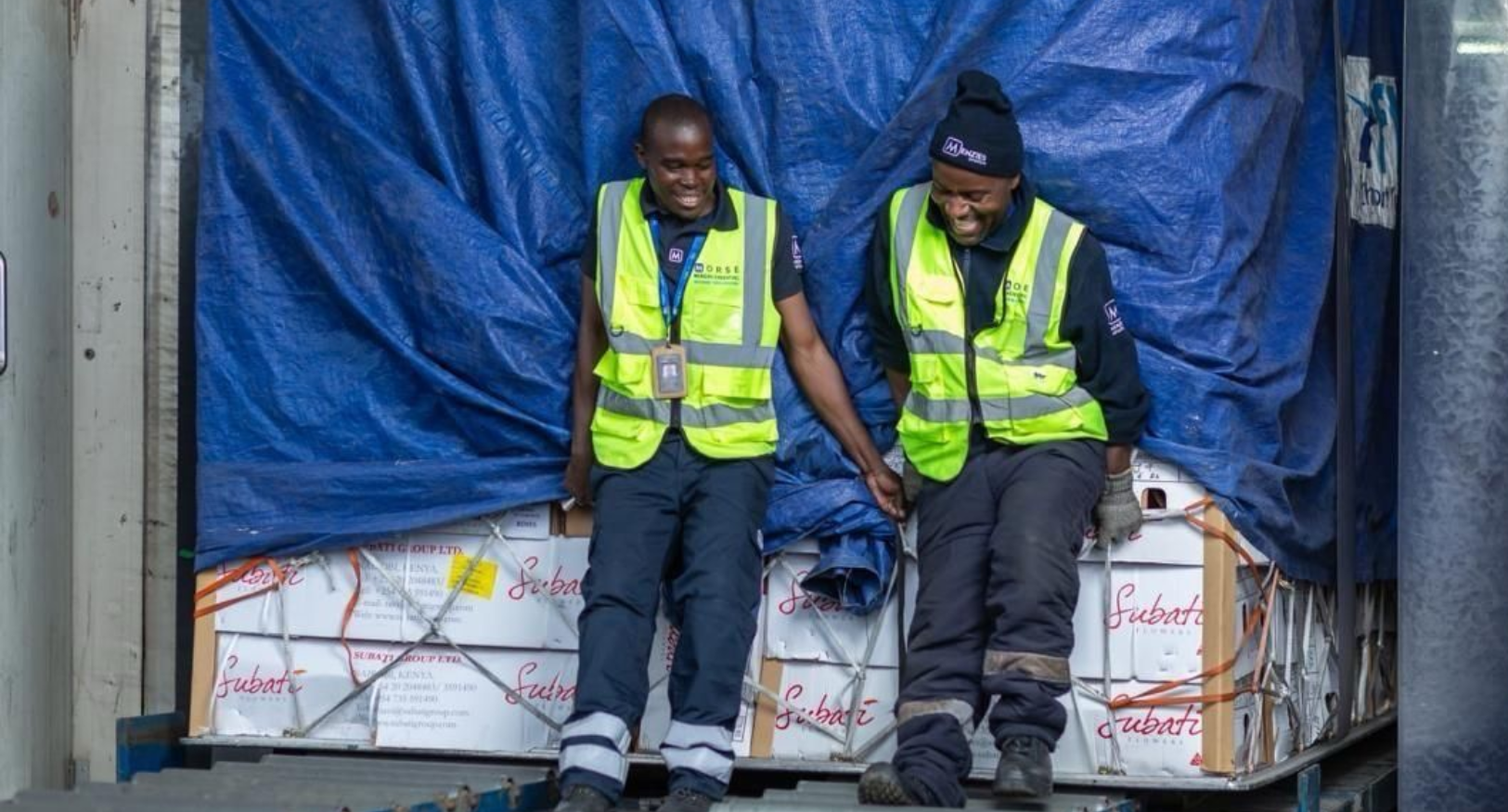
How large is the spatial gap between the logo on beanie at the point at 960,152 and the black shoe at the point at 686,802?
183 cm

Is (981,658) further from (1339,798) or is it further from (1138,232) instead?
(1339,798)

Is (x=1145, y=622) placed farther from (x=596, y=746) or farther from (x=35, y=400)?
(x=35, y=400)

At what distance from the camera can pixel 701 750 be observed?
20.4ft

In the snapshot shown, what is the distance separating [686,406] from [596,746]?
1.00 meters

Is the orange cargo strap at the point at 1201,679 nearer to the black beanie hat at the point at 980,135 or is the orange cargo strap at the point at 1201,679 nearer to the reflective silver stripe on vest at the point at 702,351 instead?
the black beanie hat at the point at 980,135

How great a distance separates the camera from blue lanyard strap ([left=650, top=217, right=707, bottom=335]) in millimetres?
6531

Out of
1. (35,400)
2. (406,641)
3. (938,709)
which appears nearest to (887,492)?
(938,709)

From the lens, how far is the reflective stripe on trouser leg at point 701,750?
6.20 m

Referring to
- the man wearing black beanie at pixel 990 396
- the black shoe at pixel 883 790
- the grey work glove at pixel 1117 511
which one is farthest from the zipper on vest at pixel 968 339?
the black shoe at pixel 883 790

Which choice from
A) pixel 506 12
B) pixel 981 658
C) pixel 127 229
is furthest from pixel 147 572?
pixel 981 658

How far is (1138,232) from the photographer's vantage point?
6477mm

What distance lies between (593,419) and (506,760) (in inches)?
41.6

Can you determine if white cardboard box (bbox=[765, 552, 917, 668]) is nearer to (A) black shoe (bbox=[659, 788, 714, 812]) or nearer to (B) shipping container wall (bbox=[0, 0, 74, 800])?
(A) black shoe (bbox=[659, 788, 714, 812])

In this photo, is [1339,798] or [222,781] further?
[1339,798]
